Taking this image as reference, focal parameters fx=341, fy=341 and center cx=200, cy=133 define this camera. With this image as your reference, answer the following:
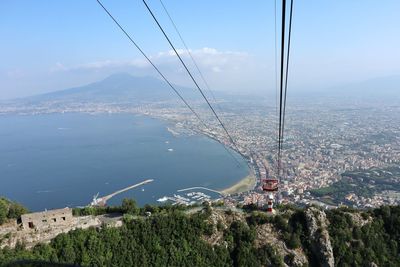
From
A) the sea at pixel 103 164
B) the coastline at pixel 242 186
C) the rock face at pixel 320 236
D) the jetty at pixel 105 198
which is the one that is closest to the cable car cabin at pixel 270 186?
the rock face at pixel 320 236

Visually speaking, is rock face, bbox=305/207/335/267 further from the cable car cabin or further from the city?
the city

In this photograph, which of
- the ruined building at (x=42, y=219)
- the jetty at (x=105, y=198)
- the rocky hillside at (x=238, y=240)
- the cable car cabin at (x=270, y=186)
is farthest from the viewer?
the jetty at (x=105, y=198)

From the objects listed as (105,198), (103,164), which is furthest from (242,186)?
(103,164)

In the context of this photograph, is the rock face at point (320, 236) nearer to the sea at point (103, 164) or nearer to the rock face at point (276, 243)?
the rock face at point (276, 243)

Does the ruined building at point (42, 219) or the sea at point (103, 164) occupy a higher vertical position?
the ruined building at point (42, 219)

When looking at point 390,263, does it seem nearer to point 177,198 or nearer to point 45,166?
point 177,198

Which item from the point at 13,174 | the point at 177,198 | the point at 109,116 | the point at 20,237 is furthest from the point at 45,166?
the point at 109,116
